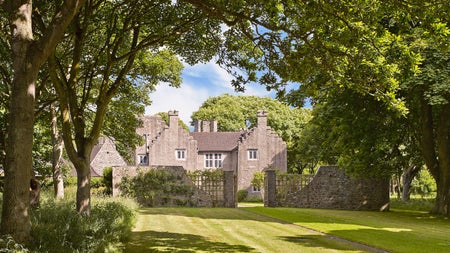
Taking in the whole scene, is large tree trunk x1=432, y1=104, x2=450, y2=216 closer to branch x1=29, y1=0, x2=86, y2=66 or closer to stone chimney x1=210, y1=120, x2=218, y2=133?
branch x1=29, y1=0, x2=86, y2=66

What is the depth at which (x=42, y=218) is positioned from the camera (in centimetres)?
1136

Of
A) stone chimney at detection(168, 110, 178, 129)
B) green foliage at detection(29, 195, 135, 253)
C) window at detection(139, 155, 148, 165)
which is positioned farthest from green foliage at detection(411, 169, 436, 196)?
green foliage at detection(29, 195, 135, 253)

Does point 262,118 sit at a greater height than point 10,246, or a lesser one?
greater

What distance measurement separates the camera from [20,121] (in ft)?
28.3

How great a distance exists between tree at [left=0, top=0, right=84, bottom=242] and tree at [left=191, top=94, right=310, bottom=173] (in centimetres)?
6144

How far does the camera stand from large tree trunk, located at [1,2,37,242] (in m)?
8.43

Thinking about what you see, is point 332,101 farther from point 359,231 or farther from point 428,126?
point 359,231

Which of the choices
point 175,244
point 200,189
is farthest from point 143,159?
point 175,244

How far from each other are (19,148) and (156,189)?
25.9 meters

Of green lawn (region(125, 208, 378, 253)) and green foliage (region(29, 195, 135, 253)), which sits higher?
green foliage (region(29, 195, 135, 253))

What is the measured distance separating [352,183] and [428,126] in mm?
8389

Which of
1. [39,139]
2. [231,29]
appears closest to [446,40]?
[231,29]

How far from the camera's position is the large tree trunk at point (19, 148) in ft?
27.7

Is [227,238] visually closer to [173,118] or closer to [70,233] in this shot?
[70,233]
